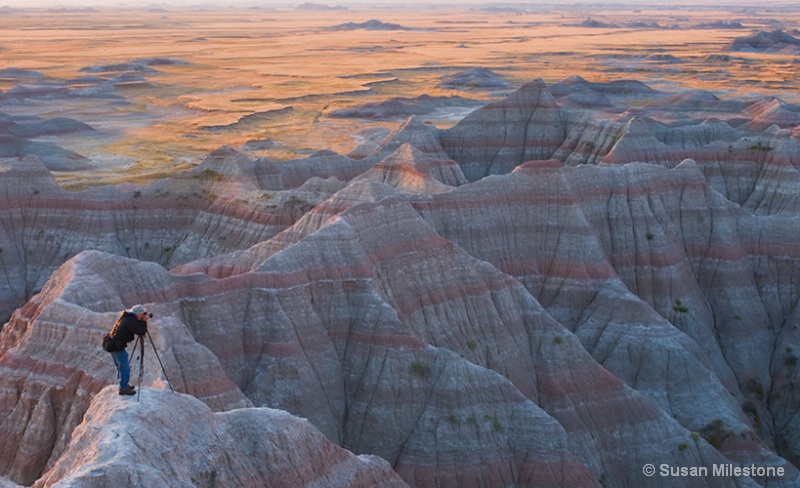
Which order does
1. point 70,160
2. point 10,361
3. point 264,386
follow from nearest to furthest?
1. point 10,361
2. point 264,386
3. point 70,160

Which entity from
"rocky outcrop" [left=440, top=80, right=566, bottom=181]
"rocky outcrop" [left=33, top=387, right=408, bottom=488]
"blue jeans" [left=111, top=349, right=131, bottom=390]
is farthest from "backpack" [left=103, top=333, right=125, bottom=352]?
"rocky outcrop" [left=440, top=80, right=566, bottom=181]

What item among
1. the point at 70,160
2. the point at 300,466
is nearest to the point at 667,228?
the point at 300,466

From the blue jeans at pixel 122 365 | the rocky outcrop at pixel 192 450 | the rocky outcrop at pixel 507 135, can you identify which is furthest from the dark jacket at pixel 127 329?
the rocky outcrop at pixel 507 135

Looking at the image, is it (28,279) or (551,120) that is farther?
(551,120)

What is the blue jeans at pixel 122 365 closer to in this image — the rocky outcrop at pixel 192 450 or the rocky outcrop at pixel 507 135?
the rocky outcrop at pixel 192 450

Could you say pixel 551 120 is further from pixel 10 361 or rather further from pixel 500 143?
pixel 10 361

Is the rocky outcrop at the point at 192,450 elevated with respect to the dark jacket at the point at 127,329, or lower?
lower

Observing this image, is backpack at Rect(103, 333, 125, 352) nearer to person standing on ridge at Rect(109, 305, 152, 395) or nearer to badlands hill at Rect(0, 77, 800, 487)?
person standing on ridge at Rect(109, 305, 152, 395)
